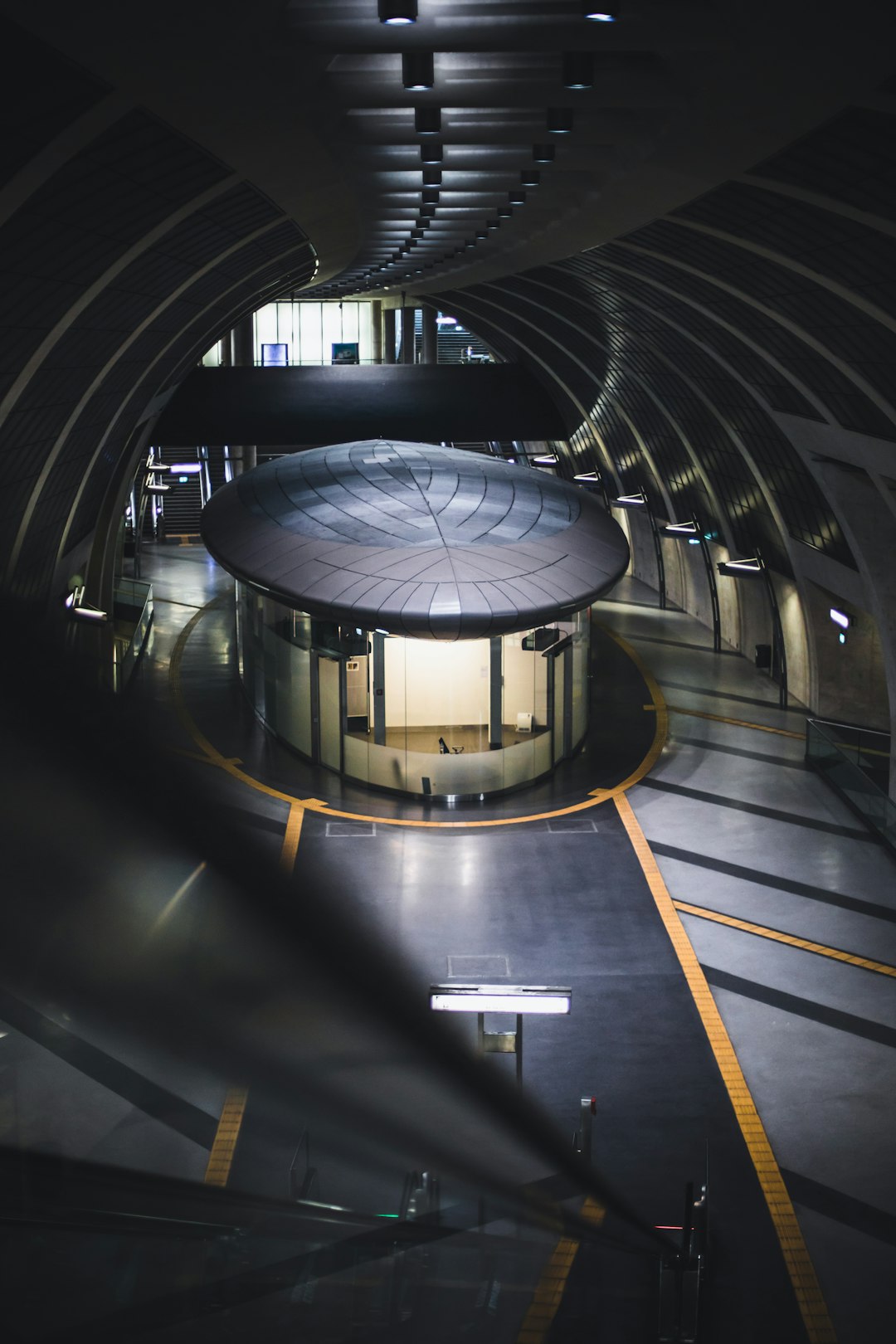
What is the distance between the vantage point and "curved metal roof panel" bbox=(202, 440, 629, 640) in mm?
19562

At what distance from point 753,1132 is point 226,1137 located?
347 inches

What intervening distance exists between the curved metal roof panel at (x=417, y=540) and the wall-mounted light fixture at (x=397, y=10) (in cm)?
1077

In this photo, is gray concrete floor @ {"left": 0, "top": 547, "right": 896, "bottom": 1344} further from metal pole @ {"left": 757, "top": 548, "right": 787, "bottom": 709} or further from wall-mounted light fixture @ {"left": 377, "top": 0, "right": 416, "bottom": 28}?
wall-mounted light fixture @ {"left": 377, "top": 0, "right": 416, "bottom": 28}

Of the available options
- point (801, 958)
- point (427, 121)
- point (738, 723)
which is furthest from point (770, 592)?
point (427, 121)

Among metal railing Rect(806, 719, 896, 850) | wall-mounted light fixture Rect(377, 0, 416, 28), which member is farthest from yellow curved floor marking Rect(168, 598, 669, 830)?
wall-mounted light fixture Rect(377, 0, 416, 28)

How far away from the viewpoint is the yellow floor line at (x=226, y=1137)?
2055 mm

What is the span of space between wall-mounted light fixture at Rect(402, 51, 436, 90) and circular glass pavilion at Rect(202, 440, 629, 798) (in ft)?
29.4

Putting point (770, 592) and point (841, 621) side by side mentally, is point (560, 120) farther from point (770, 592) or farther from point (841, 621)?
point (770, 592)

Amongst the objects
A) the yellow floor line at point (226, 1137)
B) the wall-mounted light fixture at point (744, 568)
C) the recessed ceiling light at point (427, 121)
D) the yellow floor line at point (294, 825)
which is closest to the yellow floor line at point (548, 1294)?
the yellow floor line at point (226, 1137)

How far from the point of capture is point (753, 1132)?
11.6 metres

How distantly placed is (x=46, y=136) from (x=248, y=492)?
52.5 ft

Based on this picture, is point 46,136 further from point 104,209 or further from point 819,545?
point 819,545

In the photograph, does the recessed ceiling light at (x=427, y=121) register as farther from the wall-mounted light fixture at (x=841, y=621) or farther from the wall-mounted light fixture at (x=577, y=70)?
the wall-mounted light fixture at (x=841, y=621)

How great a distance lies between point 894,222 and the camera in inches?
490
